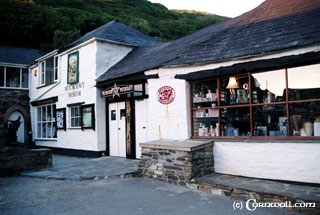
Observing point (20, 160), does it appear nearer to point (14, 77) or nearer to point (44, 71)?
point (44, 71)

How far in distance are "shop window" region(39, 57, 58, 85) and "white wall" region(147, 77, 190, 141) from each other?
8339 mm

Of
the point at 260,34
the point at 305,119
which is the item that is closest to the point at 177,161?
the point at 305,119

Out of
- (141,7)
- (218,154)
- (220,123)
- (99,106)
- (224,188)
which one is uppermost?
(141,7)

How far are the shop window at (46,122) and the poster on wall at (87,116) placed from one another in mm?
3974

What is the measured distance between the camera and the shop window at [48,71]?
15.1m

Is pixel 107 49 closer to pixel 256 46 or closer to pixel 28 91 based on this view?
pixel 256 46

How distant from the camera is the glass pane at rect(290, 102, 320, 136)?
19.2 feet

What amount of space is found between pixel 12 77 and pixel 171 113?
15.1 m

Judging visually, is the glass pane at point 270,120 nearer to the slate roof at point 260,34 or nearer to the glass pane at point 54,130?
the slate roof at point 260,34

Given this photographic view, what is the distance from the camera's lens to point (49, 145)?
51.4ft

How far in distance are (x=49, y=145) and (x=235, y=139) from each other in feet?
40.8

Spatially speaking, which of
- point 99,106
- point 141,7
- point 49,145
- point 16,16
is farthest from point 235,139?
point 141,7

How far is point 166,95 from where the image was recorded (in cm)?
832

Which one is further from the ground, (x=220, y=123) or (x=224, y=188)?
(x=220, y=123)
